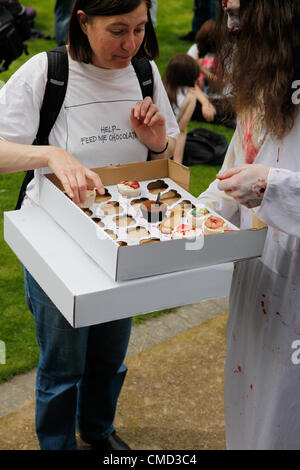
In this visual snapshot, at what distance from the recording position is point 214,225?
201cm

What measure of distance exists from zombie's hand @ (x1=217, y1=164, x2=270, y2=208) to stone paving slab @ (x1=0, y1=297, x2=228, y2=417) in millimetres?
1793

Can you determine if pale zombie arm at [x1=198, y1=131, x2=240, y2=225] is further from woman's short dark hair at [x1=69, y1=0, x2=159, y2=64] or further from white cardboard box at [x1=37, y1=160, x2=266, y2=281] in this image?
woman's short dark hair at [x1=69, y1=0, x2=159, y2=64]

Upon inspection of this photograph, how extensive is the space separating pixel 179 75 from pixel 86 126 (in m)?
3.86

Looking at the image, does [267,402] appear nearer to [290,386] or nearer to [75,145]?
[290,386]

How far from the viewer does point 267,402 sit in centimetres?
221

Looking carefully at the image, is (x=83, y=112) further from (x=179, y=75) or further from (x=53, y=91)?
(x=179, y=75)

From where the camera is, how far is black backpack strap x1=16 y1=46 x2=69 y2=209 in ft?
7.04

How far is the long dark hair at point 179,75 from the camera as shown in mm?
5852

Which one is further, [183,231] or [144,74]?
[144,74]

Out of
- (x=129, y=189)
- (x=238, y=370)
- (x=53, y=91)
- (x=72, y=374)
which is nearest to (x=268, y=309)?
(x=238, y=370)

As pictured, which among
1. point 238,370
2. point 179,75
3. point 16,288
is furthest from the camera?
point 179,75

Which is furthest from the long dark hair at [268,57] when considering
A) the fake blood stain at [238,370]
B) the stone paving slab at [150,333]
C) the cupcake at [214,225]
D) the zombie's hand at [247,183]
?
the stone paving slab at [150,333]

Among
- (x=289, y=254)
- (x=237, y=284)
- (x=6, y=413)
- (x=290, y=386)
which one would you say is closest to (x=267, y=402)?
(x=290, y=386)

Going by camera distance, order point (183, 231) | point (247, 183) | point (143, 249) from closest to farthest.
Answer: point (143, 249), point (247, 183), point (183, 231)
